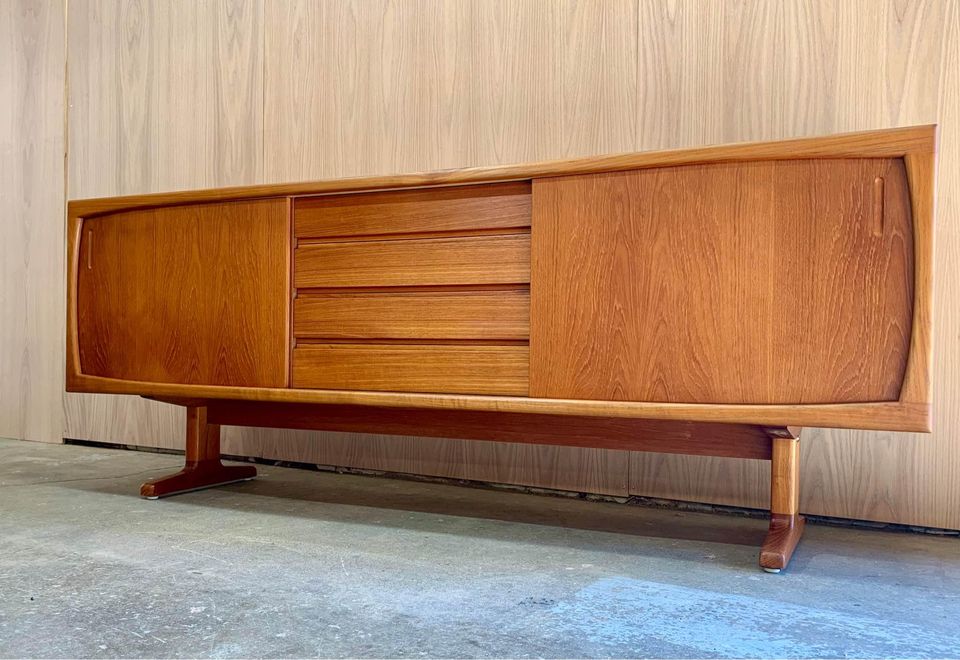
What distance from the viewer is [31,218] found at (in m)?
2.98

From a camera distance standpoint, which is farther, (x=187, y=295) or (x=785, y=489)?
(x=187, y=295)

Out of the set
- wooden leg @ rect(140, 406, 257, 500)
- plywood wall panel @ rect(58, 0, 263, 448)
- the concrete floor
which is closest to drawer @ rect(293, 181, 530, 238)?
the concrete floor

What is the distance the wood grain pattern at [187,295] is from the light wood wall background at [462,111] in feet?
2.25

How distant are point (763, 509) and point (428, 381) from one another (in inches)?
33.8

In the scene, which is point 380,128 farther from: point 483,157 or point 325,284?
point 325,284

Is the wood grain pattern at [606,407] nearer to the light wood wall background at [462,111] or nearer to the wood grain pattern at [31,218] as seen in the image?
the light wood wall background at [462,111]

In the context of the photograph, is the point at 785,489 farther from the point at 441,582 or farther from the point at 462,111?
the point at 462,111

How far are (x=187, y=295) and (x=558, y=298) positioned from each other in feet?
2.78

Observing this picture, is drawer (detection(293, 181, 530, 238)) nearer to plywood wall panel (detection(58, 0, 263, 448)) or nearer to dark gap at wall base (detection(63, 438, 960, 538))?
dark gap at wall base (detection(63, 438, 960, 538))

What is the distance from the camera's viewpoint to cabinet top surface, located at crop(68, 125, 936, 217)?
3.93 ft

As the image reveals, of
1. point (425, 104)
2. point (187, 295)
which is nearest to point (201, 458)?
point (187, 295)

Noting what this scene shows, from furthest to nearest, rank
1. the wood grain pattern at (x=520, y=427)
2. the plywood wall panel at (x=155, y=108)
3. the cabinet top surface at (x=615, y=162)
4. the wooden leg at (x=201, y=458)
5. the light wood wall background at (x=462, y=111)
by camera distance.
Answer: the plywood wall panel at (x=155, y=108) < the wooden leg at (x=201, y=458) < the light wood wall background at (x=462, y=111) < the wood grain pattern at (x=520, y=427) < the cabinet top surface at (x=615, y=162)

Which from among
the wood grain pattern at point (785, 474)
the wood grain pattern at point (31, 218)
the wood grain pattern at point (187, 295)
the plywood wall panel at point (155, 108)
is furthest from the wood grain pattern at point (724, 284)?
the wood grain pattern at point (31, 218)

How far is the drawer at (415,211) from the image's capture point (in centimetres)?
147
